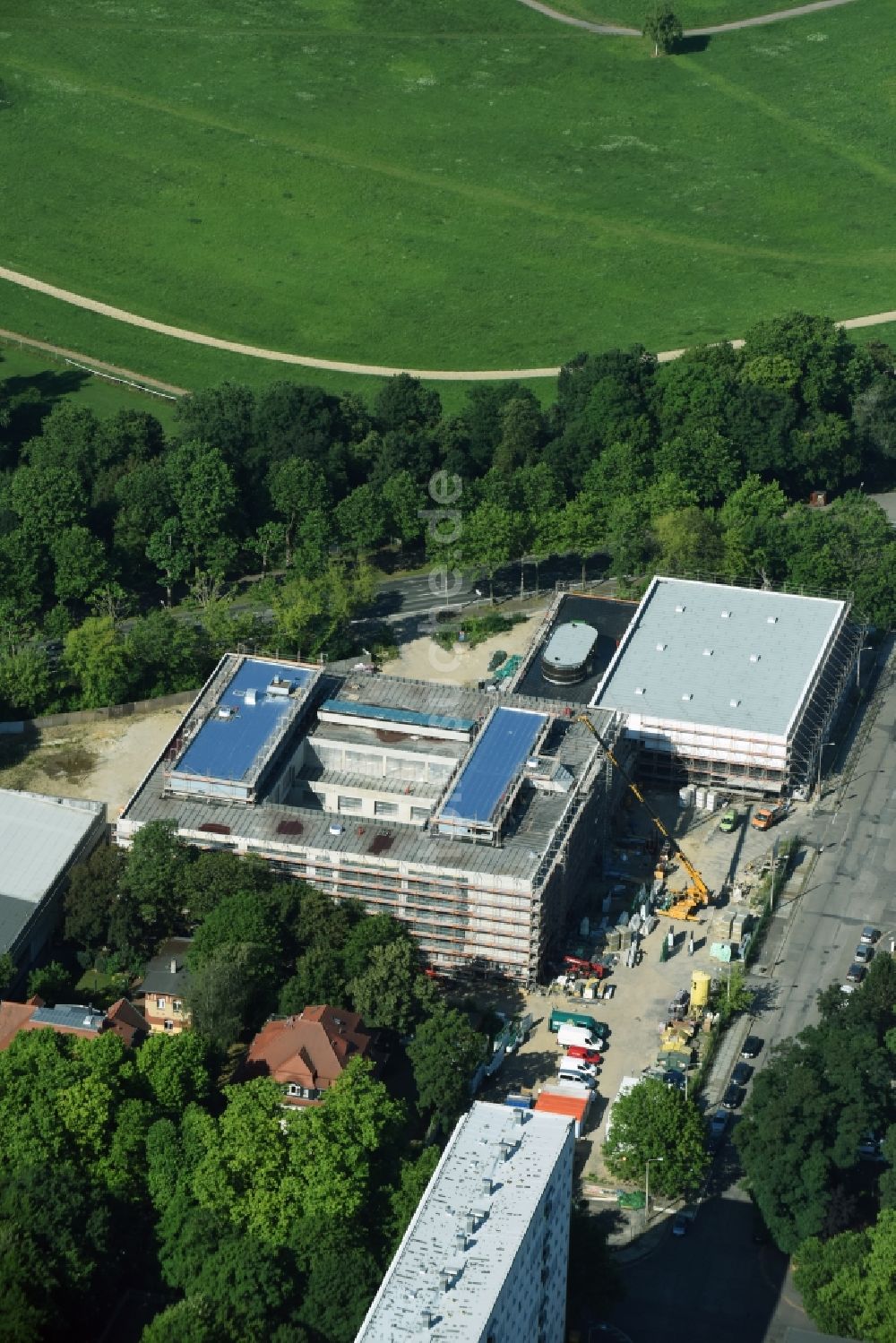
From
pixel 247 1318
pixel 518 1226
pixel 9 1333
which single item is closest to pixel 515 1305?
pixel 518 1226

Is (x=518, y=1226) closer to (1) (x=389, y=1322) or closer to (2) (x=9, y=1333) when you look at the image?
(1) (x=389, y=1322)

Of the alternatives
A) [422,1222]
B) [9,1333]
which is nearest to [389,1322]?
[422,1222]

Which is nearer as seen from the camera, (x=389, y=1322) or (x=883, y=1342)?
(x=389, y=1322)

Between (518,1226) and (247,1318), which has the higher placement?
(518,1226)

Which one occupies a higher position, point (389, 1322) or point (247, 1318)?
point (389, 1322)

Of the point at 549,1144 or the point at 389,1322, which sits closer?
the point at 389,1322

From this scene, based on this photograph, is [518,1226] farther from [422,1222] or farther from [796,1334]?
[796,1334]
